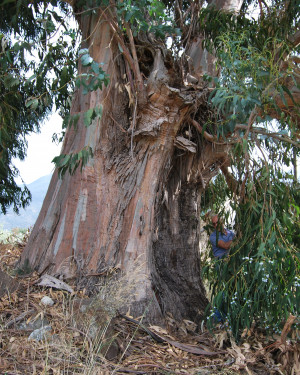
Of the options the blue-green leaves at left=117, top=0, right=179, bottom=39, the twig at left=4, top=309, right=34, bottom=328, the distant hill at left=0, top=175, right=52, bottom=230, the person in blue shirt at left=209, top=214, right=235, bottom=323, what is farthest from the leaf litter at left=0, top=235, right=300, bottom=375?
the blue-green leaves at left=117, top=0, right=179, bottom=39

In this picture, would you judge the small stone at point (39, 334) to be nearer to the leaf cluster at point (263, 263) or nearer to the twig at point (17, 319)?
the twig at point (17, 319)

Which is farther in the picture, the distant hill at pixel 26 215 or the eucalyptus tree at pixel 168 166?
the distant hill at pixel 26 215

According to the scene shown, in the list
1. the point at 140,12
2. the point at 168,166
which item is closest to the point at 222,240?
the point at 168,166

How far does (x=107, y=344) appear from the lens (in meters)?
2.74

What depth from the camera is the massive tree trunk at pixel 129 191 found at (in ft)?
12.0

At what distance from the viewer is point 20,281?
11.6ft

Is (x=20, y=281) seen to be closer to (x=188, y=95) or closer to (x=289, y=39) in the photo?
(x=188, y=95)

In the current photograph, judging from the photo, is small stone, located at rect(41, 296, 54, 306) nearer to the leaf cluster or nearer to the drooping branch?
the leaf cluster

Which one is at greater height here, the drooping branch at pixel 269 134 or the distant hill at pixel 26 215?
the drooping branch at pixel 269 134

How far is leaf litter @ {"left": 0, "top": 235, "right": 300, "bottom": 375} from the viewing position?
2.57 m

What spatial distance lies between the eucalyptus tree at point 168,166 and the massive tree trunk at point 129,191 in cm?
1

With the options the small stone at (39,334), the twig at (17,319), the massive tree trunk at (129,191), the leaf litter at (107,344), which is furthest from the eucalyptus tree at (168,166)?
Result: the small stone at (39,334)

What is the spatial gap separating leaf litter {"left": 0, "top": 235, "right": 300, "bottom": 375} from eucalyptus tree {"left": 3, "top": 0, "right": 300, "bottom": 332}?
211mm

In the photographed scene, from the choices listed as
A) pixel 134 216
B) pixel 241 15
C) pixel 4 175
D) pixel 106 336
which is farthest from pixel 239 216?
pixel 4 175
